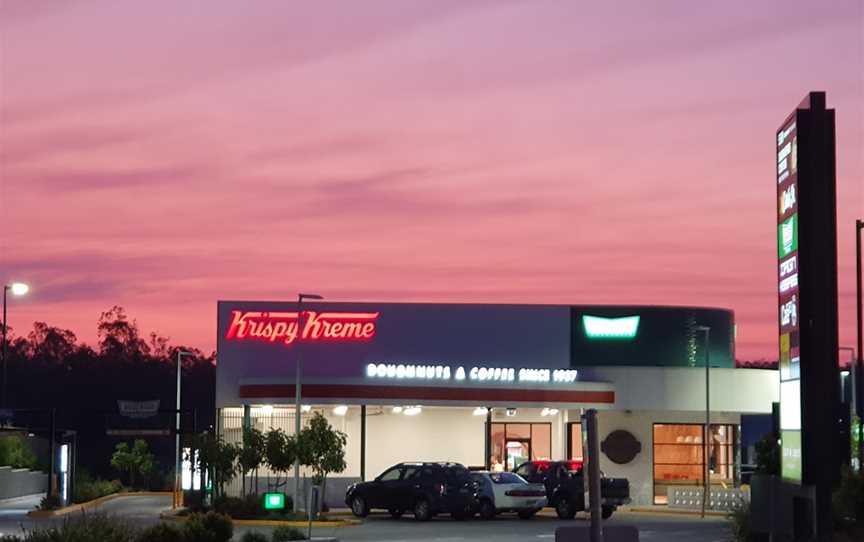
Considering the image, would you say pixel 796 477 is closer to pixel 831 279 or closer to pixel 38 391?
pixel 831 279

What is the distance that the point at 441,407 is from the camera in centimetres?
6006

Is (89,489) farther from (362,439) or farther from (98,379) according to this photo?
(98,379)

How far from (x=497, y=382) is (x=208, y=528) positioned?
1073 inches

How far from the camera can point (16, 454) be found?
73438 mm

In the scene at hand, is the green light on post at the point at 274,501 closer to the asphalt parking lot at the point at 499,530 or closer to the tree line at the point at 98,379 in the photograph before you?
the asphalt parking lot at the point at 499,530

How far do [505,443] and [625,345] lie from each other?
6215 mm

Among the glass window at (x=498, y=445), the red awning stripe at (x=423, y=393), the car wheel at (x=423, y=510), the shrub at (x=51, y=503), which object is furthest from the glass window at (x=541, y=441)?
the shrub at (x=51, y=503)

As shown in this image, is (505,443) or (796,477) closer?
(796,477)

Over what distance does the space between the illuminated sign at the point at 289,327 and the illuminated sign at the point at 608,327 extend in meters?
8.56

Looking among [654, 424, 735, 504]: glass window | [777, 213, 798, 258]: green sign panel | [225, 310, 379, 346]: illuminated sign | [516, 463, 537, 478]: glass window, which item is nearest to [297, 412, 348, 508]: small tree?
[516, 463, 537, 478]: glass window

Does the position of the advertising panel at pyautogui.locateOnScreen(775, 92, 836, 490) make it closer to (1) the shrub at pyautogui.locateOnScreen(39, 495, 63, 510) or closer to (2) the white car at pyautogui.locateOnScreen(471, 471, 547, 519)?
(2) the white car at pyautogui.locateOnScreen(471, 471, 547, 519)

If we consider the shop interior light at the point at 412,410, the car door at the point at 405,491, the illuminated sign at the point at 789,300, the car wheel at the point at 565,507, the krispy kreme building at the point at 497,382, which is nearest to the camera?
the illuminated sign at the point at 789,300

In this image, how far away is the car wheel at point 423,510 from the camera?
4800cm

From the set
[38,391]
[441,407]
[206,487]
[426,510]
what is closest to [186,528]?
[426,510]
